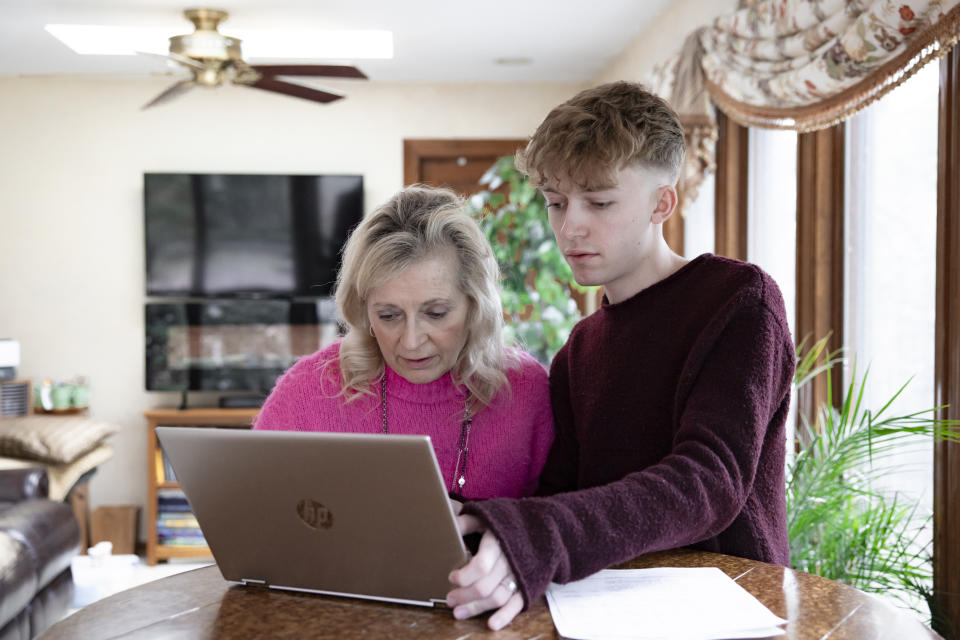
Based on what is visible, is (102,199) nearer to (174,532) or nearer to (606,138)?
(174,532)

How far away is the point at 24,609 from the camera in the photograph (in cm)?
276

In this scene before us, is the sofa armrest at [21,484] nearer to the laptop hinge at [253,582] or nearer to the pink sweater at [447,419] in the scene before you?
the pink sweater at [447,419]

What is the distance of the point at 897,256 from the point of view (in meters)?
2.35

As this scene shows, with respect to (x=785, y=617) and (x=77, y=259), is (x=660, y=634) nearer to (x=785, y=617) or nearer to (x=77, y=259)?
(x=785, y=617)

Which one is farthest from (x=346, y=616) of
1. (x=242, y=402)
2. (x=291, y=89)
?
(x=242, y=402)

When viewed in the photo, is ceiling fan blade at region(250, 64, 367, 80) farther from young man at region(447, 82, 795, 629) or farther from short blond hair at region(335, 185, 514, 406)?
young man at region(447, 82, 795, 629)

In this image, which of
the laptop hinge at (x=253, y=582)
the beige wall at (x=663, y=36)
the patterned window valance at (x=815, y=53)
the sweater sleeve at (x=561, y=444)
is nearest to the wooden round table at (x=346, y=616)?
the laptop hinge at (x=253, y=582)

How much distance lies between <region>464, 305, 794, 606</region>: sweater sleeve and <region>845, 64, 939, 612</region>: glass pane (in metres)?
1.20

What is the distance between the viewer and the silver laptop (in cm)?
88

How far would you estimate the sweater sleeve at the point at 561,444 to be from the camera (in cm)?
143

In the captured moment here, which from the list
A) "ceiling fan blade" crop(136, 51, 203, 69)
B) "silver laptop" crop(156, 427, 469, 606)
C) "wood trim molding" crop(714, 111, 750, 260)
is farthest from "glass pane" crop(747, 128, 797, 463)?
"silver laptop" crop(156, 427, 469, 606)

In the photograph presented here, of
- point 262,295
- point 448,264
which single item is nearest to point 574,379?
point 448,264

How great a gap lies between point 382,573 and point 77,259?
14.9 ft

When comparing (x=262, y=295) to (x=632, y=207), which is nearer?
(x=632, y=207)
